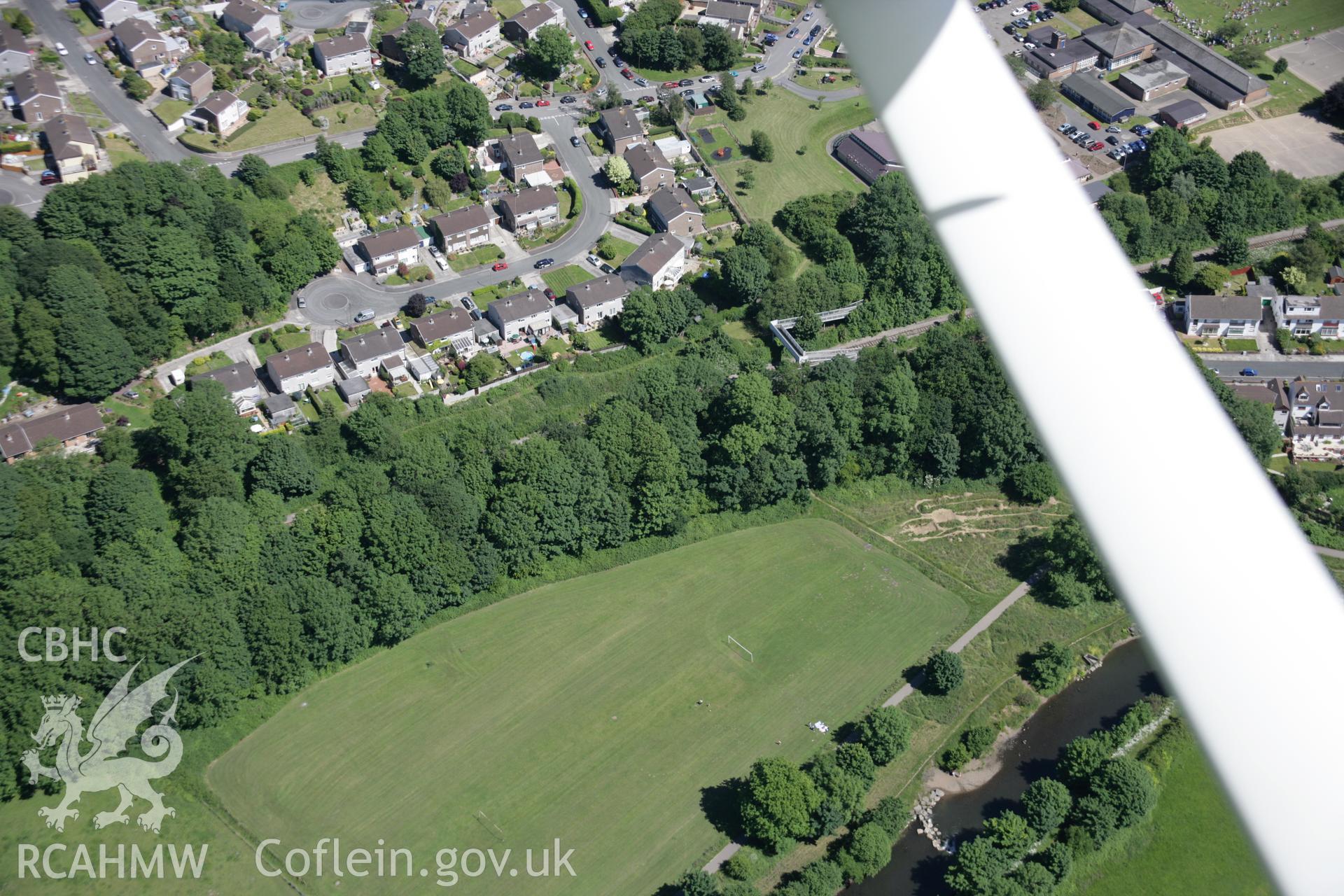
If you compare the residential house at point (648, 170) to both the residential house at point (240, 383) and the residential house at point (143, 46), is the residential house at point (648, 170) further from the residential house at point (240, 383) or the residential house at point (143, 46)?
the residential house at point (143, 46)

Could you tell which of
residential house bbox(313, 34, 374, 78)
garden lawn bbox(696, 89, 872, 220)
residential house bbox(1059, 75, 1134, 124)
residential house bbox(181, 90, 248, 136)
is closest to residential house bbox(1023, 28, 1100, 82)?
residential house bbox(1059, 75, 1134, 124)

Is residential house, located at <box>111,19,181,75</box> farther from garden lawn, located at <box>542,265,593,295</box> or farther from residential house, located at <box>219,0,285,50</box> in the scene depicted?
garden lawn, located at <box>542,265,593,295</box>

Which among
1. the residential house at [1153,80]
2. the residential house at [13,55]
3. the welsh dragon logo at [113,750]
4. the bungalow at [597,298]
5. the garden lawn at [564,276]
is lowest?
the welsh dragon logo at [113,750]

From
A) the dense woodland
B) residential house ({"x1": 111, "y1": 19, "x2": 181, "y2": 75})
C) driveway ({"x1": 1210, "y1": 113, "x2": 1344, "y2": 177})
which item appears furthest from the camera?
→ residential house ({"x1": 111, "y1": 19, "x2": 181, "y2": 75})

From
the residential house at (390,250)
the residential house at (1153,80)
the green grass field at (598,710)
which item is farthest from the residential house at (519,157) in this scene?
the residential house at (1153,80)

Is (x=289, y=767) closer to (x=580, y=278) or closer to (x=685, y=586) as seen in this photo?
(x=685, y=586)

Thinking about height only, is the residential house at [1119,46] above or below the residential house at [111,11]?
above

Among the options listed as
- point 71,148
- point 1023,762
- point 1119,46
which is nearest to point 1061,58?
point 1119,46
